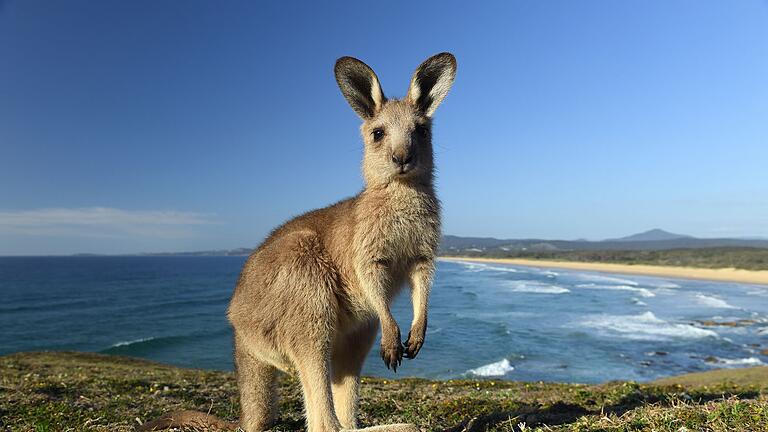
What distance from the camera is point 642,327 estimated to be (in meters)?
27.8

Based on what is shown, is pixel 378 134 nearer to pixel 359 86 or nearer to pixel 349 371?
pixel 359 86

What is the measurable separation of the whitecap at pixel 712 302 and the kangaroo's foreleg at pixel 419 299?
131ft

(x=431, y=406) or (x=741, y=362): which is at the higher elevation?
(x=431, y=406)

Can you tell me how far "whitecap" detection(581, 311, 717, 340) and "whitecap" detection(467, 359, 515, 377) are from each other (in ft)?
29.4

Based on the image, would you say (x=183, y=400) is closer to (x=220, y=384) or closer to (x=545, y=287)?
(x=220, y=384)

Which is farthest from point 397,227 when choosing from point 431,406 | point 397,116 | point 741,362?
point 741,362

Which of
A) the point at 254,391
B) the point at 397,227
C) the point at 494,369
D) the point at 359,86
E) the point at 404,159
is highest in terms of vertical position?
the point at 359,86

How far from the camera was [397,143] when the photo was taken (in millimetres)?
3562

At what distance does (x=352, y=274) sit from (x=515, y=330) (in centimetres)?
2647

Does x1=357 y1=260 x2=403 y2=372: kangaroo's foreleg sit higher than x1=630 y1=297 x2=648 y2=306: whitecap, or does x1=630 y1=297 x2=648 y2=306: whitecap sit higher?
x1=357 y1=260 x2=403 y2=372: kangaroo's foreleg

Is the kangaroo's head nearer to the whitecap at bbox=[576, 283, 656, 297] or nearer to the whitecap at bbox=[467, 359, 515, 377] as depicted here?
the whitecap at bbox=[467, 359, 515, 377]

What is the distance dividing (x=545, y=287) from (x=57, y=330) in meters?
44.5

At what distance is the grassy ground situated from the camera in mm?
3619

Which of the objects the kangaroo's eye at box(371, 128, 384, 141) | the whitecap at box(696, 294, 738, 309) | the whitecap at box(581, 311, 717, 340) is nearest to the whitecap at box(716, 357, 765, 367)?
the whitecap at box(581, 311, 717, 340)
